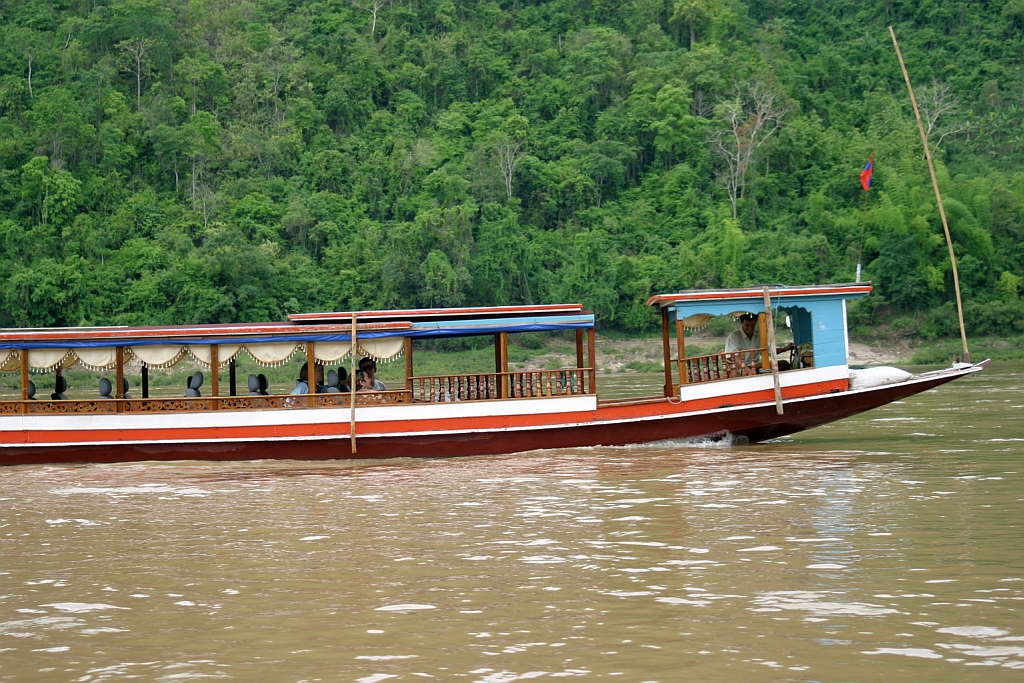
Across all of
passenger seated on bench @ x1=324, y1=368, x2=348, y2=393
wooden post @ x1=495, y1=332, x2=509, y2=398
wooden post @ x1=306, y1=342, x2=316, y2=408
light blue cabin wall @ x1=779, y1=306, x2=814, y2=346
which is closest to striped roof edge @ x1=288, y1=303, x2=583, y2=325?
wooden post @ x1=495, y1=332, x2=509, y2=398

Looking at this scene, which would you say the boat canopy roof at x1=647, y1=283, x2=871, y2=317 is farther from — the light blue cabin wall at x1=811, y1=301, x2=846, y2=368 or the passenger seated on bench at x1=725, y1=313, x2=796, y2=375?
the passenger seated on bench at x1=725, y1=313, x2=796, y2=375

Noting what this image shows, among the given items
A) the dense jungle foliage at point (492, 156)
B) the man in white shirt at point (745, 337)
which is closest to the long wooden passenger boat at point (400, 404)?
the man in white shirt at point (745, 337)

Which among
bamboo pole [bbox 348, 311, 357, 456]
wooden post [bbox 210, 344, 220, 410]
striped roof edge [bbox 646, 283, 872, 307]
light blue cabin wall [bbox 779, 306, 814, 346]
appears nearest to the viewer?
bamboo pole [bbox 348, 311, 357, 456]

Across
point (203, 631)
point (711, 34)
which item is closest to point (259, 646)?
point (203, 631)

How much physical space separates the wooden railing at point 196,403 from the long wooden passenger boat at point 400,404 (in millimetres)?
17

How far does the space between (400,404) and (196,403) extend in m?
2.41

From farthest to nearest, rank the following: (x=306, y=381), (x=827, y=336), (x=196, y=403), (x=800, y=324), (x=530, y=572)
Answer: (x=800, y=324), (x=306, y=381), (x=827, y=336), (x=196, y=403), (x=530, y=572)

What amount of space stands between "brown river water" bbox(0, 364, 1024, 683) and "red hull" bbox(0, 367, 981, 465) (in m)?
0.84

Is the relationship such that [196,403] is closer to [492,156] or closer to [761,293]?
[761,293]

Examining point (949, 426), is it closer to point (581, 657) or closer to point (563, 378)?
point (563, 378)

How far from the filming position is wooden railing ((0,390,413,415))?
12.2m

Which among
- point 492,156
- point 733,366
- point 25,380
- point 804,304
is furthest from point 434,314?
point 492,156

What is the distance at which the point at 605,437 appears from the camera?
12.3 meters

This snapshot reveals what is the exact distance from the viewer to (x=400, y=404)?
40.0 ft
